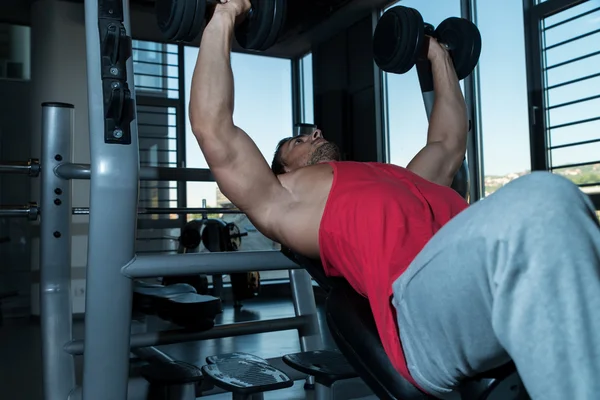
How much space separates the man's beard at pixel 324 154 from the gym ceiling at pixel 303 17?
386 centimetres

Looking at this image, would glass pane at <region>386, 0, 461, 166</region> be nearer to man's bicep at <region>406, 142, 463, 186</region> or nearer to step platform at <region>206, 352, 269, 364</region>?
man's bicep at <region>406, 142, 463, 186</region>

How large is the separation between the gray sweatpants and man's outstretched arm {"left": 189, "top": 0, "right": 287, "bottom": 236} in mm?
554

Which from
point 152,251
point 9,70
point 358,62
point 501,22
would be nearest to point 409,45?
point 501,22

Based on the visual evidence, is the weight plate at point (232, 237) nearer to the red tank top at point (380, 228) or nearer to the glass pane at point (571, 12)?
the glass pane at point (571, 12)

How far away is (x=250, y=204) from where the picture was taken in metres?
1.30

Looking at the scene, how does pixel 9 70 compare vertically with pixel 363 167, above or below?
above

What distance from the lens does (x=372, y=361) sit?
37.4 inches

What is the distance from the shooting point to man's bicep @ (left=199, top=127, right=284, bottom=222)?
1247mm

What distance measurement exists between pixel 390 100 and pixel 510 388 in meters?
4.48

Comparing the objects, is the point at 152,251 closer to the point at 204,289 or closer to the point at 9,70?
the point at 204,289

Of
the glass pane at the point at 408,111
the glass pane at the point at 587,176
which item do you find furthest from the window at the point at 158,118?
the glass pane at the point at 587,176

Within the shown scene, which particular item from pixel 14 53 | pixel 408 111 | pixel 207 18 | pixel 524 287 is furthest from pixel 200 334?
pixel 14 53

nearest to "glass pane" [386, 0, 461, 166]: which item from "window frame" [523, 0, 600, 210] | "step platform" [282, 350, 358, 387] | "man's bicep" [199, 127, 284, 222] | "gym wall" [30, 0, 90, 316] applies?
"window frame" [523, 0, 600, 210]

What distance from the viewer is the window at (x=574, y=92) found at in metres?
3.23
